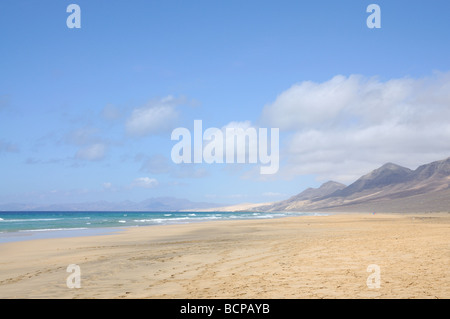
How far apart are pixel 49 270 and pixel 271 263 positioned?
331 inches

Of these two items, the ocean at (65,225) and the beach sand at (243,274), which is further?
the ocean at (65,225)

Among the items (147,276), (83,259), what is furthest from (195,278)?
(83,259)

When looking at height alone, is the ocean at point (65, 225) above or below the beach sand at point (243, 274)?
below

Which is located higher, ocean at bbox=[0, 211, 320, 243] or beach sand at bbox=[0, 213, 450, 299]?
beach sand at bbox=[0, 213, 450, 299]

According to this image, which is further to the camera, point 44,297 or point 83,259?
point 83,259

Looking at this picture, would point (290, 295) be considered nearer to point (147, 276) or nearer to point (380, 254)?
point (147, 276)

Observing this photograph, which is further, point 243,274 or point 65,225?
point 65,225

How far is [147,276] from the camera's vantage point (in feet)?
43.0

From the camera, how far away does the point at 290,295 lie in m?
9.78

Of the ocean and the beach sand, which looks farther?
the ocean

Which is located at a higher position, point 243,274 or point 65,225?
point 243,274
